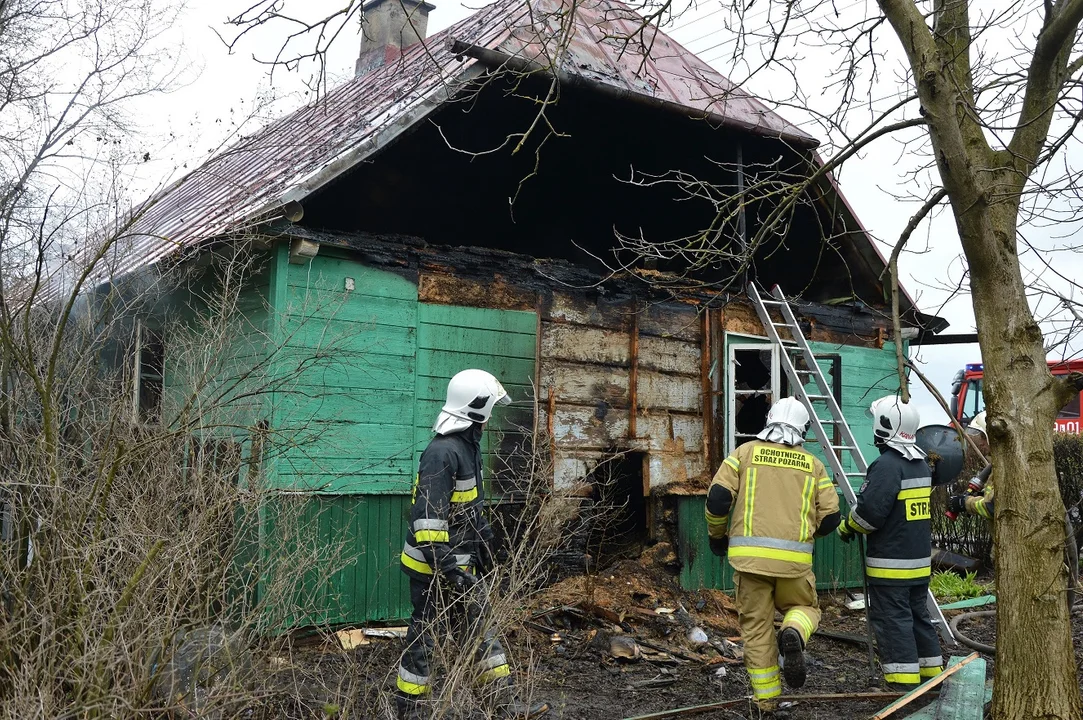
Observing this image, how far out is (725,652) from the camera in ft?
24.3

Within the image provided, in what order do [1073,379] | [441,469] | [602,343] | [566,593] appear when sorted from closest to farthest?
1. [1073,379]
2. [441,469]
3. [566,593]
4. [602,343]

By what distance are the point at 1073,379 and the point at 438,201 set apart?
5.89 meters

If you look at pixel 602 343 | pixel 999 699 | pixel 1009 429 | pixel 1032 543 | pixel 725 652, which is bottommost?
pixel 725 652

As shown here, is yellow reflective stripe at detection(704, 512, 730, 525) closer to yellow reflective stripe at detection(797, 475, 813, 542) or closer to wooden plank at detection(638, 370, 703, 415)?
yellow reflective stripe at detection(797, 475, 813, 542)

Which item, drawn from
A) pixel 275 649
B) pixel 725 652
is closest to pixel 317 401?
pixel 275 649

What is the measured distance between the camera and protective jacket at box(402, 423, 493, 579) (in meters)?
4.81

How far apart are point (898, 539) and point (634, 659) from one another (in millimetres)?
2218

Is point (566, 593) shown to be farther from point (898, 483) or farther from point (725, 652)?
point (898, 483)

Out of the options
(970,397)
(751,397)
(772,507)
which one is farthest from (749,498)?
(970,397)

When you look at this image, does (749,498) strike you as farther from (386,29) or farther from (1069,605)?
(386,29)

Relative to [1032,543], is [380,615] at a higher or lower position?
lower

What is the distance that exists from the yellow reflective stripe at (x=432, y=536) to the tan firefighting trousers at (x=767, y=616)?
1.98 metres

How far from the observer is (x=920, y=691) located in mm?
4824

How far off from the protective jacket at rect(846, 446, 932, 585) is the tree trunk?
1.50 m
